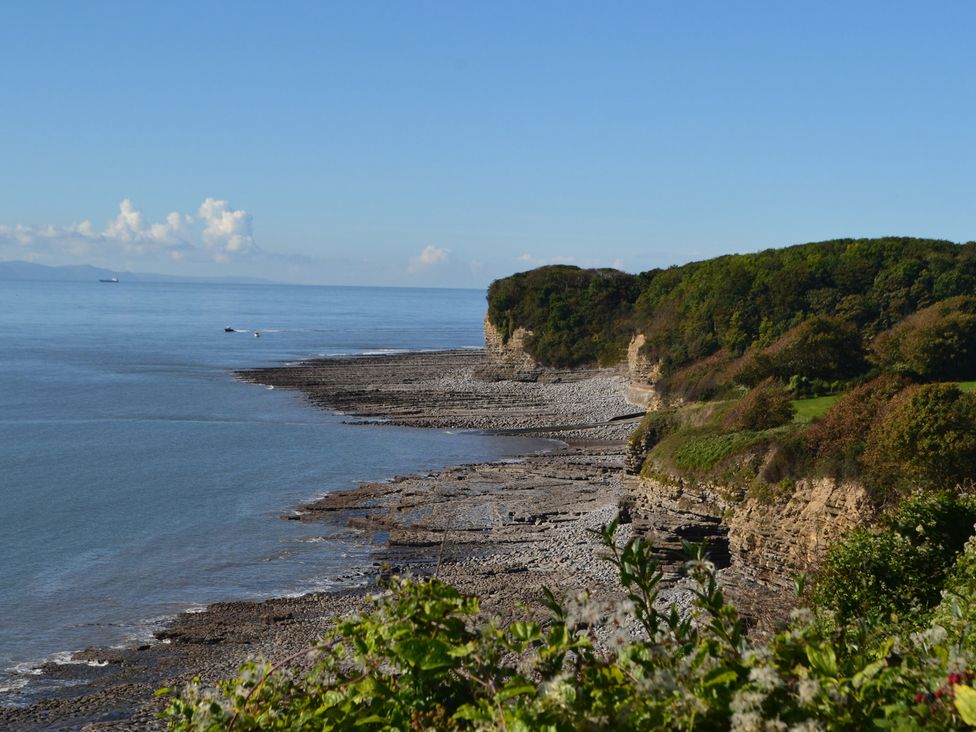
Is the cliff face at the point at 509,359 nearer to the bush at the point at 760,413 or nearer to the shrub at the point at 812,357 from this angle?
the shrub at the point at 812,357

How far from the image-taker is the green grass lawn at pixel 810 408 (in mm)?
29153

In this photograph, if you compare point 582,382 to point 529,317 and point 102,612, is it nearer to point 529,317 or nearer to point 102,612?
point 529,317

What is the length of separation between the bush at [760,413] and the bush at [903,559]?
10885 millimetres

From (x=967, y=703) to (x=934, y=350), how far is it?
124 ft

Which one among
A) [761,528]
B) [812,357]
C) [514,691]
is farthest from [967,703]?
[812,357]

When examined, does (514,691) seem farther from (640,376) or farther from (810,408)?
(640,376)

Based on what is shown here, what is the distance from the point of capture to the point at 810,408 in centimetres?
3083

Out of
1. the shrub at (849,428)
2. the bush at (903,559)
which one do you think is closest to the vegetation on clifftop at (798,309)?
the shrub at (849,428)

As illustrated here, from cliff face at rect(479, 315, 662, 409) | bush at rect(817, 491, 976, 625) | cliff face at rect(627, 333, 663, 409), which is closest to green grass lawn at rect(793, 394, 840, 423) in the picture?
bush at rect(817, 491, 976, 625)

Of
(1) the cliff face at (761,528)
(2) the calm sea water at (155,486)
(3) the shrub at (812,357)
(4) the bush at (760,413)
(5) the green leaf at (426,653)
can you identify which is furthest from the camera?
(3) the shrub at (812,357)

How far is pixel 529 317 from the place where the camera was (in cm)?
8744

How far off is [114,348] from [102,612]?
95886mm

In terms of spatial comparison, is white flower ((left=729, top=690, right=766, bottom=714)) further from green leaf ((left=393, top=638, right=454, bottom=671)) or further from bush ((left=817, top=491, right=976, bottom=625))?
bush ((left=817, top=491, right=976, bottom=625))

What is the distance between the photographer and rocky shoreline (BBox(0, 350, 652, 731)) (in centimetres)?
2159
